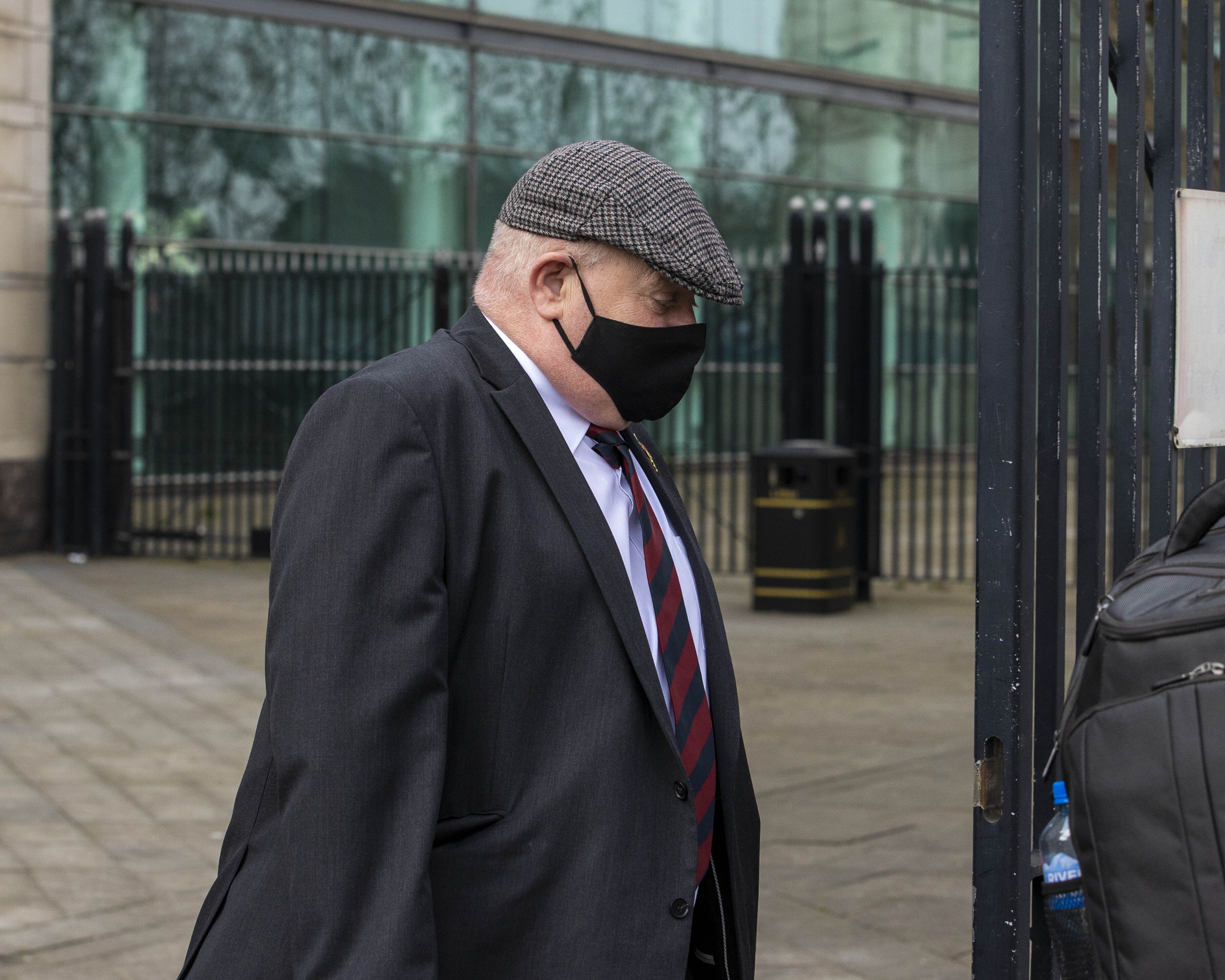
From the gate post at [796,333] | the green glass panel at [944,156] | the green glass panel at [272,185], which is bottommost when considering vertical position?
the gate post at [796,333]

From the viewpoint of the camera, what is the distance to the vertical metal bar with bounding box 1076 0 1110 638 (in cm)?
235

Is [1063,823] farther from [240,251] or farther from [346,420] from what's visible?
[240,251]

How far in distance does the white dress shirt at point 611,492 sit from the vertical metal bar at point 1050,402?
22.3 inches

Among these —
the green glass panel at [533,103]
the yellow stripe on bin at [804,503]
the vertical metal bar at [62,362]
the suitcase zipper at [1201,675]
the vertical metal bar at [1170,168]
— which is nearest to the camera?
the suitcase zipper at [1201,675]

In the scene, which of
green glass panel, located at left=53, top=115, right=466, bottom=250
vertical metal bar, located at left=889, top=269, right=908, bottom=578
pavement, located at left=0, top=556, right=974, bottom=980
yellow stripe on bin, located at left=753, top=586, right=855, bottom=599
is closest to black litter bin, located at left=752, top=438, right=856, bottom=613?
yellow stripe on bin, located at left=753, top=586, right=855, bottom=599

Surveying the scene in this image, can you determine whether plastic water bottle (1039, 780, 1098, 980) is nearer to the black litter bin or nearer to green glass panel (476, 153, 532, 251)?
the black litter bin

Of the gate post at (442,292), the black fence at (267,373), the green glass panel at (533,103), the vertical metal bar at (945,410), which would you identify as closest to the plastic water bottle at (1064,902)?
the black fence at (267,373)

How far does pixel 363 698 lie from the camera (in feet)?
5.94

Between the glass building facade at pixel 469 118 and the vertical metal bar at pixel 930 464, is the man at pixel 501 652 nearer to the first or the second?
the vertical metal bar at pixel 930 464

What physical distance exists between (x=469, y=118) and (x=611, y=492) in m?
17.2

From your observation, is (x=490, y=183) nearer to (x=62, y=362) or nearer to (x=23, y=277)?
(x=23, y=277)

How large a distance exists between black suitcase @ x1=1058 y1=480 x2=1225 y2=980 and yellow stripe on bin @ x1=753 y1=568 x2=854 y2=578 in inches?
335

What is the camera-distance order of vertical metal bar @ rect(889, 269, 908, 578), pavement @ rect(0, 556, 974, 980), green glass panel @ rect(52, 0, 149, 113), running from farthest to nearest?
1. green glass panel @ rect(52, 0, 149, 113)
2. vertical metal bar @ rect(889, 269, 908, 578)
3. pavement @ rect(0, 556, 974, 980)

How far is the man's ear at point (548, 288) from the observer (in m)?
2.05
